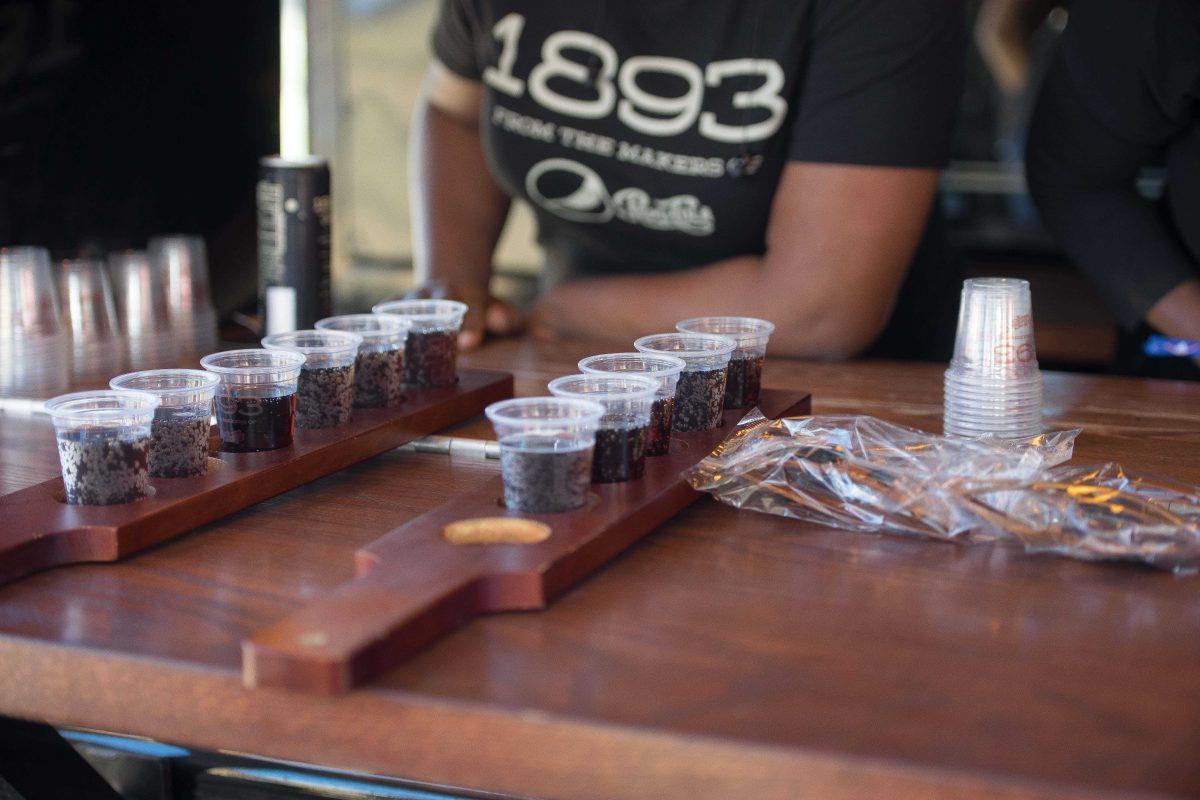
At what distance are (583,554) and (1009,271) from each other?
122 inches

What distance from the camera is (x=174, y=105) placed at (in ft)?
6.29

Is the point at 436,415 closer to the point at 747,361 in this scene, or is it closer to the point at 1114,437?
the point at 747,361

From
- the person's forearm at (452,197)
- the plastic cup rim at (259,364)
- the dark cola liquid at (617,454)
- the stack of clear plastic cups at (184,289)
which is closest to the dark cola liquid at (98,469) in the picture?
the plastic cup rim at (259,364)

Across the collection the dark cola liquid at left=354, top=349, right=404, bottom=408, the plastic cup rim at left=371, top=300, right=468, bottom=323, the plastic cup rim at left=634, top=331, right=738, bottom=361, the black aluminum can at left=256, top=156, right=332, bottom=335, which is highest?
the black aluminum can at left=256, top=156, right=332, bottom=335

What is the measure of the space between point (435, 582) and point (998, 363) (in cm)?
65

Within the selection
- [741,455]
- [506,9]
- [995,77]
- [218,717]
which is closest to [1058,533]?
[741,455]

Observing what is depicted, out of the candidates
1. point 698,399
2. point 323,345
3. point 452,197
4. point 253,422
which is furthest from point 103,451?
point 452,197

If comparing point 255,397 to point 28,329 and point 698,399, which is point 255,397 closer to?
point 698,399

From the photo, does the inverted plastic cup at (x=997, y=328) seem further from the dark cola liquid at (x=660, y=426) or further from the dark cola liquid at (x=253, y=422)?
the dark cola liquid at (x=253, y=422)

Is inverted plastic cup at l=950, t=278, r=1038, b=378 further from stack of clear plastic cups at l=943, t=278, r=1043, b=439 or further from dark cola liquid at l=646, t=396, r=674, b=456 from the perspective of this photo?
dark cola liquid at l=646, t=396, r=674, b=456

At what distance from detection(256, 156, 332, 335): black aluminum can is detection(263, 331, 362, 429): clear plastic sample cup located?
384 mm

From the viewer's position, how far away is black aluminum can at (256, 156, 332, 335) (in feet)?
5.00

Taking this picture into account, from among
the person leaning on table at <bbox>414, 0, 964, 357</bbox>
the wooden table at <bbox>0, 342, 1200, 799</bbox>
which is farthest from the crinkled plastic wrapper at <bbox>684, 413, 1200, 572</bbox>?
the person leaning on table at <bbox>414, 0, 964, 357</bbox>

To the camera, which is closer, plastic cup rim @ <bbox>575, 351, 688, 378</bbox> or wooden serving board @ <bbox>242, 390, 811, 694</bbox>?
wooden serving board @ <bbox>242, 390, 811, 694</bbox>
